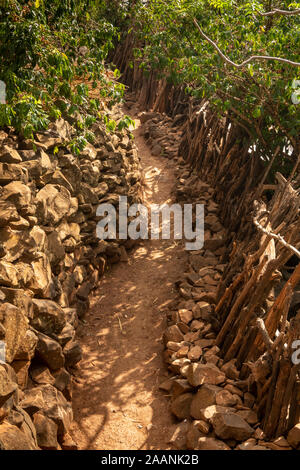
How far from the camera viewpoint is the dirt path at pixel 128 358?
4449 millimetres

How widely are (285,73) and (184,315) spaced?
11.0 ft

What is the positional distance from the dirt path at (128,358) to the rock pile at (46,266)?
273 mm

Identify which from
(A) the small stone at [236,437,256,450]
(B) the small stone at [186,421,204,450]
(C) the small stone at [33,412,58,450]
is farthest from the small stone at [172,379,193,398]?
(C) the small stone at [33,412,58,450]

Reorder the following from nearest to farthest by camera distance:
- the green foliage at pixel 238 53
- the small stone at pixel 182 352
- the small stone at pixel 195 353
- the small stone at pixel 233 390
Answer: the small stone at pixel 233 390 < the small stone at pixel 195 353 < the small stone at pixel 182 352 < the green foliage at pixel 238 53

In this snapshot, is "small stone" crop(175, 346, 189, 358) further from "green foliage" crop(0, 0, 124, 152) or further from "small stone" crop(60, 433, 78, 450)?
"green foliage" crop(0, 0, 124, 152)

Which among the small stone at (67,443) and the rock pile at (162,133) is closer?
the small stone at (67,443)

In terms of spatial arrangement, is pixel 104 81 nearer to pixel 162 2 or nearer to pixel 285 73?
pixel 162 2

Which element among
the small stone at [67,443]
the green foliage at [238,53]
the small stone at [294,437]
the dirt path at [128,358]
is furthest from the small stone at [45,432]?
the green foliage at [238,53]

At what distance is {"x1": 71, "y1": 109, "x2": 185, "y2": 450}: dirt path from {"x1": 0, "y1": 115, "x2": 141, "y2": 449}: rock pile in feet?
0.90

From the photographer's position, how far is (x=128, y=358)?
547 centimetres

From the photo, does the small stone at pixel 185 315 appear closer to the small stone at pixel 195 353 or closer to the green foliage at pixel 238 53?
the small stone at pixel 195 353

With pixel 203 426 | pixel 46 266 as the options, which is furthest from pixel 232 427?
pixel 46 266

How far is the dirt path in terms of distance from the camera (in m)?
4.45
